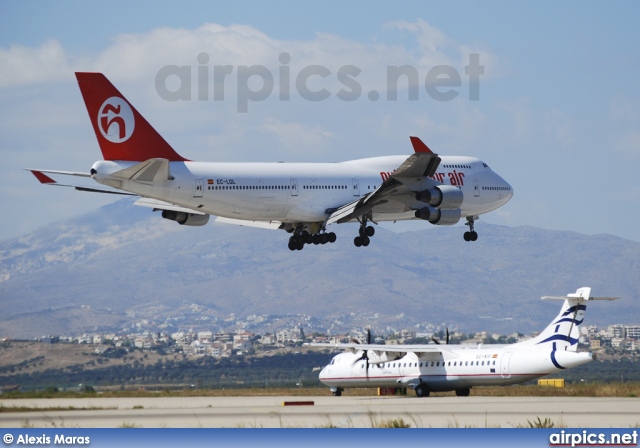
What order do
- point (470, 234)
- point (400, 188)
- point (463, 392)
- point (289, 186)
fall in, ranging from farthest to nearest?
point (463, 392) < point (470, 234) < point (289, 186) < point (400, 188)

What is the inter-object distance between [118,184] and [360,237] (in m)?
13.5

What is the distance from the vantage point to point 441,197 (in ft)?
201

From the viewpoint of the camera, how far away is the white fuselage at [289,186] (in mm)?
58281

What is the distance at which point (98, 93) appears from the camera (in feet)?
193

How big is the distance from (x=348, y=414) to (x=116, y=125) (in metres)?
18.8

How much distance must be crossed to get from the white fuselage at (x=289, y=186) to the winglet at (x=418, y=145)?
4744 millimetres

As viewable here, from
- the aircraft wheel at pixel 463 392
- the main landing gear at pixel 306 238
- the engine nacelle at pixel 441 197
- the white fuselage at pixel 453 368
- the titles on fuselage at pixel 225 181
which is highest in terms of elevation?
the titles on fuselage at pixel 225 181

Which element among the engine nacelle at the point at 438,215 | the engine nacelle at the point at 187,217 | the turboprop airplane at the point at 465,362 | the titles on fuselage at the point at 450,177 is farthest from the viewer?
the turboprop airplane at the point at 465,362

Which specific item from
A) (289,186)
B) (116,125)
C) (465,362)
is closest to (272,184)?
(289,186)

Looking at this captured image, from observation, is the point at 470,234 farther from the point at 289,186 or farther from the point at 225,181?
the point at 225,181

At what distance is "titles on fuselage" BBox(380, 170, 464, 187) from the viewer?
6638 cm

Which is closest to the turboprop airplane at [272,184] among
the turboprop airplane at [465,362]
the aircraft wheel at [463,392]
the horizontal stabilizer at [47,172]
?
the horizontal stabilizer at [47,172]

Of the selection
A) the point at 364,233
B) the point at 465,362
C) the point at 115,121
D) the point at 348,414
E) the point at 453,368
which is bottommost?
the point at 348,414

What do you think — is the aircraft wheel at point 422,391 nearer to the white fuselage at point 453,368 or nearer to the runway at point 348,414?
the white fuselage at point 453,368
